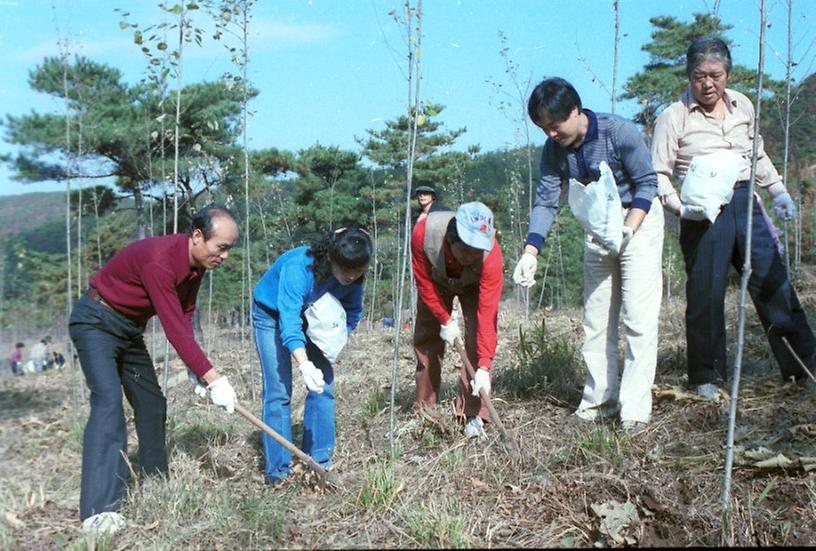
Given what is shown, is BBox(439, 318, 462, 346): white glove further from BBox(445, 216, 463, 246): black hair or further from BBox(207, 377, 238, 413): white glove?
BBox(207, 377, 238, 413): white glove

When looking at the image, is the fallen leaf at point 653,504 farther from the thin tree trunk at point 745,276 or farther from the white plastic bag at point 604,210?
the white plastic bag at point 604,210

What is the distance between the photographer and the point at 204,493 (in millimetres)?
3354

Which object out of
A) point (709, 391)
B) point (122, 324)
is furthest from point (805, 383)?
point (122, 324)

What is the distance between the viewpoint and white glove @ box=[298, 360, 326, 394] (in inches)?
130

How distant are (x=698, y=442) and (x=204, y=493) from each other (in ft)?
6.94

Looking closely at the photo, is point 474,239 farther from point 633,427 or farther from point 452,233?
Result: point 633,427

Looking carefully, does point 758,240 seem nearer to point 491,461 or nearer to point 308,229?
point 491,461

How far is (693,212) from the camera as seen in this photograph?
138 inches

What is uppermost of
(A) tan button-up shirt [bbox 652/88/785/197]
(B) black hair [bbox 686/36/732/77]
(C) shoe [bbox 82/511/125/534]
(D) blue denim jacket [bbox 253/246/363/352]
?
(B) black hair [bbox 686/36/732/77]

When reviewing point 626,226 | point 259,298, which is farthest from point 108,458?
point 626,226

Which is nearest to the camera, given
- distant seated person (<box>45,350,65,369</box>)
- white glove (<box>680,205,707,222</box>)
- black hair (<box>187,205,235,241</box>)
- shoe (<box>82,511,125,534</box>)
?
shoe (<box>82,511,125,534</box>)

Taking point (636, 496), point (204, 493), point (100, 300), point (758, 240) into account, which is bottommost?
point (204, 493)

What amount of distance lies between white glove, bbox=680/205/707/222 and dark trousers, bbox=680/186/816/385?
112 millimetres

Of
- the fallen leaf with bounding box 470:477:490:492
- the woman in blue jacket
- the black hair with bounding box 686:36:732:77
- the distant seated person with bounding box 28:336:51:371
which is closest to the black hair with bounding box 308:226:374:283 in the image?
the woman in blue jacket
